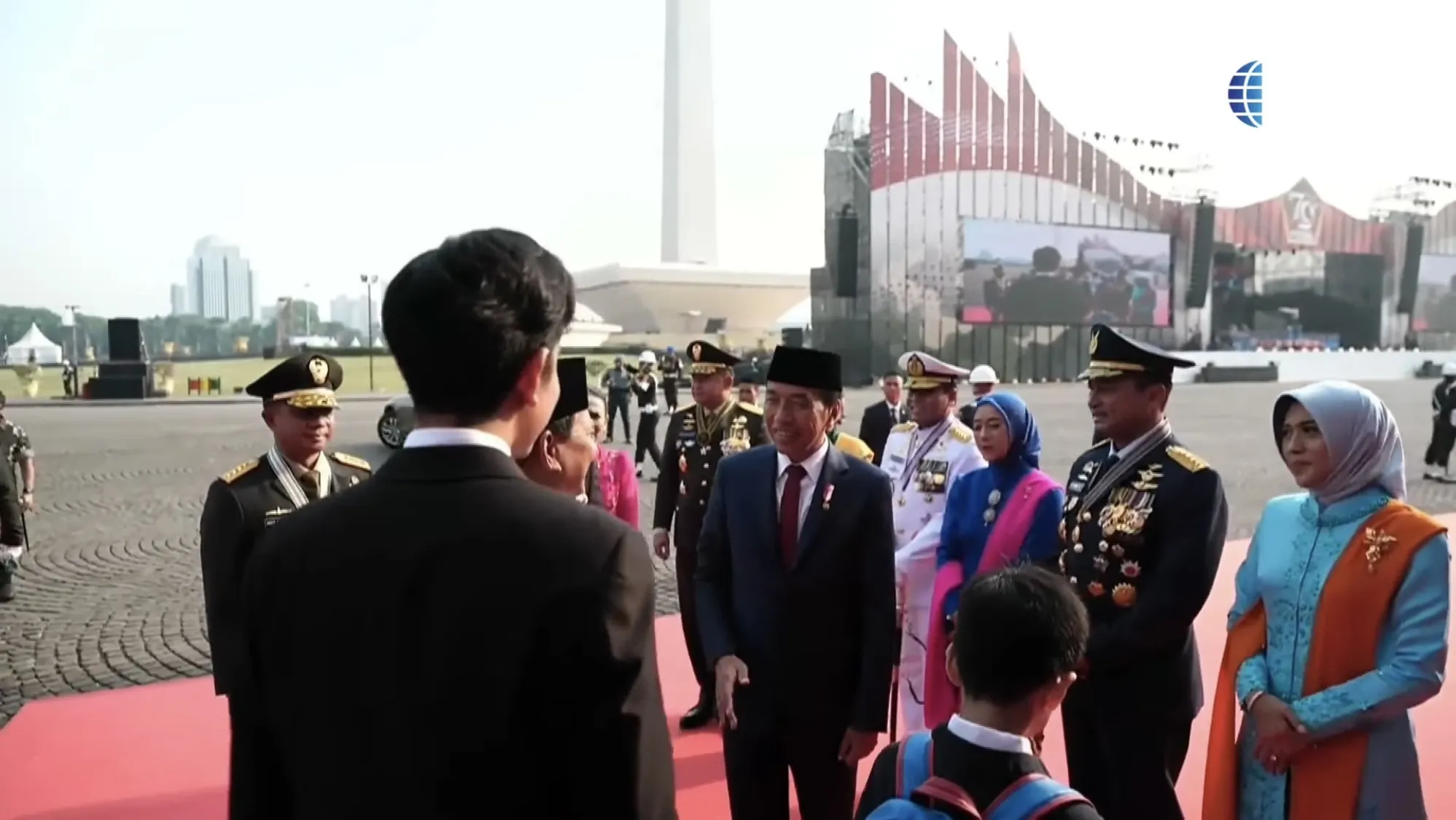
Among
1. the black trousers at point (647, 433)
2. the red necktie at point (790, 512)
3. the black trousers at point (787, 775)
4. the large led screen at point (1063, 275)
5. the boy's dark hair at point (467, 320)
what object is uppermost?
the large led screen at point (1063, 275)

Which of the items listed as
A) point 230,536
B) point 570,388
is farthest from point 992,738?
point 230,536

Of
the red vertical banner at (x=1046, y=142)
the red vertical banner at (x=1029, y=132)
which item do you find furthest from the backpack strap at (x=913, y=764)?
the red vertical banner at (x=1046, y=142)

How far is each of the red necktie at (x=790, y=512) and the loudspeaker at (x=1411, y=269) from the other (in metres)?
56.4

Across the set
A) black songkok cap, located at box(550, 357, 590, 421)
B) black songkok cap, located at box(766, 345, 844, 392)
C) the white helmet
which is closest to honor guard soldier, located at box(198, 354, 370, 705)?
black songkok cap, located at box(550, 357, 590, 421)

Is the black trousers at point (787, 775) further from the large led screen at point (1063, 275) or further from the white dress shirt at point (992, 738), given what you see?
the large led screen at point (1063, 275)

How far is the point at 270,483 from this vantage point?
348 centimetres

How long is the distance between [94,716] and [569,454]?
3.53 meters

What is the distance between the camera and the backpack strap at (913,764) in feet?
5.25

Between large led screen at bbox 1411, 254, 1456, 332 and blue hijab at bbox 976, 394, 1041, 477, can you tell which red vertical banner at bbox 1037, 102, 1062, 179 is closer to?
large led screen at bbox 1411, 254, 1456, 332

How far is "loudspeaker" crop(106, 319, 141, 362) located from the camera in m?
30.4

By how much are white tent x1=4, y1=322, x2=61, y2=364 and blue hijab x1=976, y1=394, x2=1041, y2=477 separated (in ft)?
170

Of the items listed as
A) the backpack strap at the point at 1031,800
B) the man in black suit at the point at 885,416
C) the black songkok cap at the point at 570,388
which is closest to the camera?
the backpack strap at the point at 1031,800

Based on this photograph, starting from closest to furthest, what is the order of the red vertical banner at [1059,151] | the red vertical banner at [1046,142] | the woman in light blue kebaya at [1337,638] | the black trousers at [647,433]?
the woman in light blue kebaya at [1337,638] < the black trousers at [647,433] < the red vertical banner at [1046,142] < the red vertical banner at [1059,151]

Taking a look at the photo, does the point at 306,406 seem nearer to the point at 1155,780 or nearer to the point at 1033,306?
the point at 1155,780
